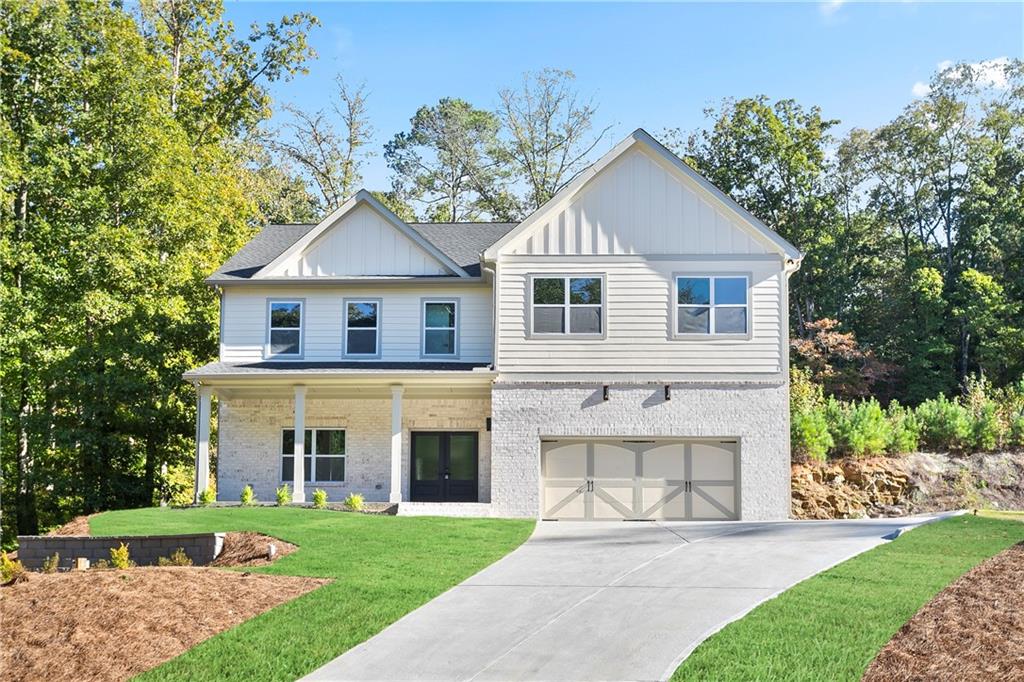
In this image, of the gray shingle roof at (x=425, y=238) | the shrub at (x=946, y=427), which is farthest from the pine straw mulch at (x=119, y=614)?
the shrub at (x=946, y=427)

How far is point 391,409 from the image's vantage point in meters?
23.6

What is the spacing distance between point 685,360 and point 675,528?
442 cm

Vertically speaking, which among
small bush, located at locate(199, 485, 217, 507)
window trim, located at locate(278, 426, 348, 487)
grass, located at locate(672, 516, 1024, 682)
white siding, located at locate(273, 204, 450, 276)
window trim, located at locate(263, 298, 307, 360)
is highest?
white siding, located at locate(273, 204, 450, 276)

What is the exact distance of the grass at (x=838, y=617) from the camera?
8.96 meters

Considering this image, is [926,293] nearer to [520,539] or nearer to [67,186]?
[520,539]

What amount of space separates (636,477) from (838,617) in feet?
36.7

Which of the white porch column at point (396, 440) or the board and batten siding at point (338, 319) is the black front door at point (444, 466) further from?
the board and batten siding at point (338, 319)

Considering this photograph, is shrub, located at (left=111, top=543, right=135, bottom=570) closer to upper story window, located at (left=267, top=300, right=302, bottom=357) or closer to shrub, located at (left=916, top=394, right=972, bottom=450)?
upper story window, located at (left=267, top=300, right=302, bottom=357)

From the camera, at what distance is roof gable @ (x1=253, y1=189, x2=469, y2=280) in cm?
2334

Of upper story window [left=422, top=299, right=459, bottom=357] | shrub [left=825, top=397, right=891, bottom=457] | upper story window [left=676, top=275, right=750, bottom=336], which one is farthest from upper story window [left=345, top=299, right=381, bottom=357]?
shrub [left=825, top=397, right=891, bottom=457]

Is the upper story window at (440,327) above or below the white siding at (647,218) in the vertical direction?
below

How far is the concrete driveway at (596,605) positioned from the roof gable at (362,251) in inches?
336

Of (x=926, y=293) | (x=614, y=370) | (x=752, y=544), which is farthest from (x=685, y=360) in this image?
(x=926, y=293)

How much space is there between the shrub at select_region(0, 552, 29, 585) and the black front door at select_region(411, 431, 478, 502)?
11.2m
